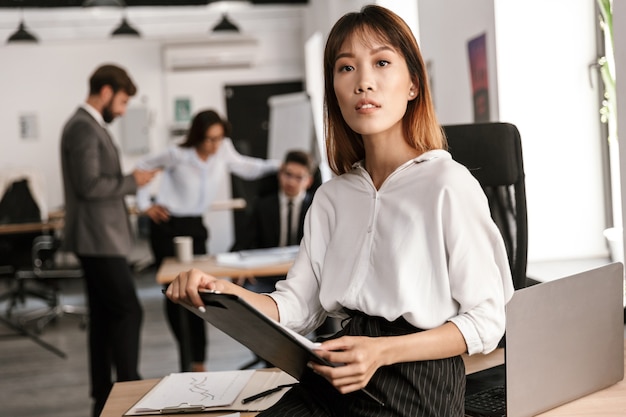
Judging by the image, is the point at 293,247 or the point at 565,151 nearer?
the point at 565,151

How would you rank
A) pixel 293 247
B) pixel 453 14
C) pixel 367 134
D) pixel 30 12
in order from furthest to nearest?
pixel 30 12
pixel 293 247
pixel 453 14
pixel 367 134

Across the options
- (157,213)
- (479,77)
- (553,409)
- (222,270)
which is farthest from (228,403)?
(157,213)

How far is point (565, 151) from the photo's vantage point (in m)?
3.45

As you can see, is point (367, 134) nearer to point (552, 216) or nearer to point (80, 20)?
point (552, 216)

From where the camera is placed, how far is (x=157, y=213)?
15.0 feet

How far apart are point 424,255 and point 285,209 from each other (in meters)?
3.22

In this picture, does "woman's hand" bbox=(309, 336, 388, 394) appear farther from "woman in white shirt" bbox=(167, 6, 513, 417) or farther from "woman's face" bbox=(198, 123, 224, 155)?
"woman's face" bbox=(198, 123, 224, 155)

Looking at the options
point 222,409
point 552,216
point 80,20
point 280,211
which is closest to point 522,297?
point 222,409

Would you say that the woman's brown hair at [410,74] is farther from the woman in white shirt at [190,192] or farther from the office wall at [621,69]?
the woman in white shirt at [190,192]

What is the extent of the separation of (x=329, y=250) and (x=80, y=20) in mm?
9062

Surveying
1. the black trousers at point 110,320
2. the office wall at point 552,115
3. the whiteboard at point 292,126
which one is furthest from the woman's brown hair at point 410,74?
the whiteboard at point 292,126

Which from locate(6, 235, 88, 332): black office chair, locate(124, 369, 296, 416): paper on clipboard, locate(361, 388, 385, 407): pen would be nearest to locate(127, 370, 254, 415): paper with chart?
locate(124, 369, 296, 416): paper on clipboard

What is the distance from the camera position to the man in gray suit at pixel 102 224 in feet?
12.1

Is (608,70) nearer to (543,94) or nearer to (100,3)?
(543,94)
